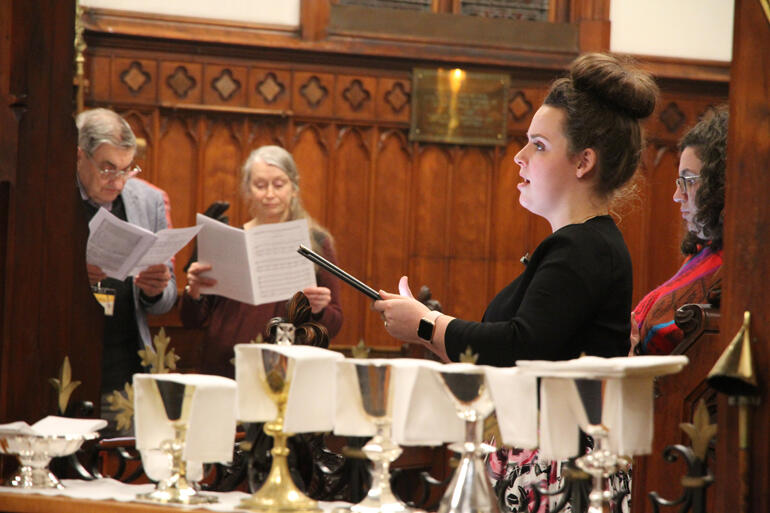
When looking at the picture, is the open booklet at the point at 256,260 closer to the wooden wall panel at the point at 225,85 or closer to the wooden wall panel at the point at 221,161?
the wooden wall panel at the point at 221,161

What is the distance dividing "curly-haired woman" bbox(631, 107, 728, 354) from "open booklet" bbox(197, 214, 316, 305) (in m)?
1.34

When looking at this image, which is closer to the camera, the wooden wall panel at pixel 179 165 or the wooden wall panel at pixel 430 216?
the wooden wall panel at pixel 179 165

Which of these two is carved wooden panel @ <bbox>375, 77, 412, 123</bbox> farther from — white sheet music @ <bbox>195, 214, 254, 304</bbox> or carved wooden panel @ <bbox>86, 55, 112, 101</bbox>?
white sheet music @ <bbox>195, 214, 254, 304</bbox>

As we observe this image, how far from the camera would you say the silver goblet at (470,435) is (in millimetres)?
1726

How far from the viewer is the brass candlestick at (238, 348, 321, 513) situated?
188cm

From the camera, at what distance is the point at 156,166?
22.0ft

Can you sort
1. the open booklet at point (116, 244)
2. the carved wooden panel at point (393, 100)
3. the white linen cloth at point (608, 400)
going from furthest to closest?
the carved wooden panel at point (393, 100)
the open booklet at point (116, 244)
the white linen cloth at point (608, 400)

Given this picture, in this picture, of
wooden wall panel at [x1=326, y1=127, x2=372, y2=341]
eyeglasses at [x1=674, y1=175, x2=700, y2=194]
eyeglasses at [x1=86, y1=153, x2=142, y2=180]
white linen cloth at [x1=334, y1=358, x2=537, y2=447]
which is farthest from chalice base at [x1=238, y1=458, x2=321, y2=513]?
wooden wall panel at [x1=326, y1=127, x2=372, y2=341]

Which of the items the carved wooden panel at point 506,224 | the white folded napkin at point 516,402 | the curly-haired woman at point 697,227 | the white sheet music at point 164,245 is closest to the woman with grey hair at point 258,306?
the white sheet music at point 164,245

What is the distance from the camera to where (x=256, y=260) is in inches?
159

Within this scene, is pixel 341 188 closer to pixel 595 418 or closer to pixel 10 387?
pixel 10 387

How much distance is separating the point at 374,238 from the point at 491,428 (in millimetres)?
5141

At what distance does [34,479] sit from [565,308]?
3.50ft

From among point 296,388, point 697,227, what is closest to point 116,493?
point 296,388
